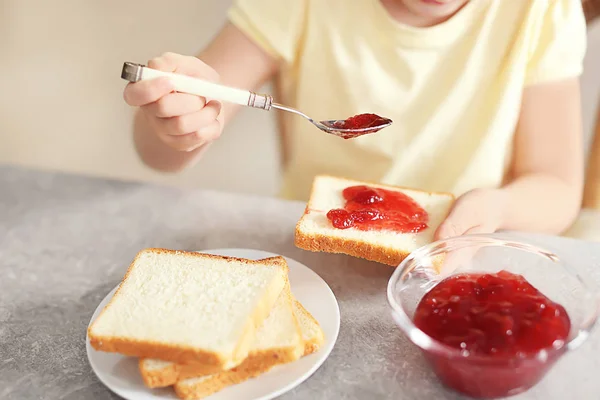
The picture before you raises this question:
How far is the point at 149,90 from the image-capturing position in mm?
933

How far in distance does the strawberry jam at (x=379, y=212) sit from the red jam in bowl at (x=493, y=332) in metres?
0.22

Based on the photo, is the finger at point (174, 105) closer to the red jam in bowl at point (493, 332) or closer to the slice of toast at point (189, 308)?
the slice of toast at point (189, 308)

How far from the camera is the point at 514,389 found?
76 cm

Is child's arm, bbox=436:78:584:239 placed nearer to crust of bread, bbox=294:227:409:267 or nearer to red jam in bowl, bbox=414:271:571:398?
crust of bread, bbox=294:227:409:267

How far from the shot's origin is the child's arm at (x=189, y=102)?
3.18ft

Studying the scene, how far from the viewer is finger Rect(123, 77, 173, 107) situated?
93 cm

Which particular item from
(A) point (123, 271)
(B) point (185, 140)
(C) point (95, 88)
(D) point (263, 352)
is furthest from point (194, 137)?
(C) point (95, 88)

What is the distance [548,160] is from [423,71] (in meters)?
0.32

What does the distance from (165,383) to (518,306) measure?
1.44 ft

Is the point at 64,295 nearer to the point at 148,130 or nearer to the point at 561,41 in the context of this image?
the point at 148,130

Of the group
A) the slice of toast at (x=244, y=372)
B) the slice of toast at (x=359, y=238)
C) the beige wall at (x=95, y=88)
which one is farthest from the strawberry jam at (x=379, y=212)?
the beige wall at (x=95, y=88)

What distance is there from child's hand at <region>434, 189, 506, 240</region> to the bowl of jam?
56 millimetres

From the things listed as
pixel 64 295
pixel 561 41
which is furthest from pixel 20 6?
pixel 561 41

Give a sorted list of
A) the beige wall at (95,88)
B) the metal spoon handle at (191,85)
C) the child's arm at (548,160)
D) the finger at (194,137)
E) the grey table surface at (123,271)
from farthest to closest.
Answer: the beige wall at (95,88), the child's arm at (548,160), the finger at (194,137), the metal spoon handle at (191,85), the grey table surface at (123,271)
